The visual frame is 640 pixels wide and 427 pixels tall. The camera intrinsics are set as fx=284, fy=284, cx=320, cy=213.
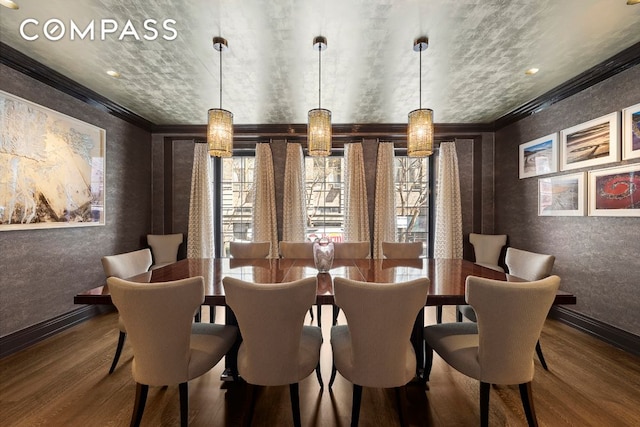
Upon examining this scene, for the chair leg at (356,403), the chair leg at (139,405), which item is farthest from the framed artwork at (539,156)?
the chair leg at (139,405)

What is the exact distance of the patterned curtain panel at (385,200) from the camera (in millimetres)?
4402

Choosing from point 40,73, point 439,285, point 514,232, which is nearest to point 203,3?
point 40,73

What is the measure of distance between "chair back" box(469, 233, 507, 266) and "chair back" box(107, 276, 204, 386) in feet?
13.2

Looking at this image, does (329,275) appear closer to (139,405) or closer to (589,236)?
(139,405)

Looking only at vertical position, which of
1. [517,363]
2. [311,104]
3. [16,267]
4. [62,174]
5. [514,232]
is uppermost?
[311,104]

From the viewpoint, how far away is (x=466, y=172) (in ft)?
14.7

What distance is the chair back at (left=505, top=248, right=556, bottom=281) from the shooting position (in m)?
2.07

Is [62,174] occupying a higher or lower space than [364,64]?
lower

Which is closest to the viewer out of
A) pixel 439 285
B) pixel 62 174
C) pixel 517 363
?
pixel 517 363

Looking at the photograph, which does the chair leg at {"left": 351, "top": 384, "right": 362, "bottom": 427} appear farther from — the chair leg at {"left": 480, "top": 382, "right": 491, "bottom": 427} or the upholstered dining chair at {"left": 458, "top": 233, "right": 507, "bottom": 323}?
the upholstered dining chair at {"left": 458, "top": 233, "right": 507, "bottom": 323}

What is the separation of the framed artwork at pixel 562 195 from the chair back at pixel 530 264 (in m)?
1.28

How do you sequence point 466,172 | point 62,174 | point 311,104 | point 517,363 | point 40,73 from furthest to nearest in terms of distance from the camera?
point 466,172
point 311,104
point 62,174
point 40,73
point 517,363

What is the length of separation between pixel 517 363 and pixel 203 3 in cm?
281

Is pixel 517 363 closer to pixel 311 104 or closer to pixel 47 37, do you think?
pixel 311 104
